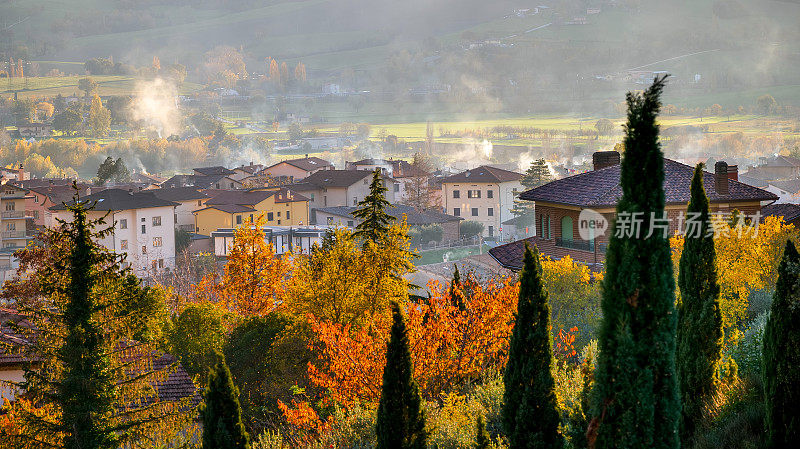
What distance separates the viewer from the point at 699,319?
13.2 m

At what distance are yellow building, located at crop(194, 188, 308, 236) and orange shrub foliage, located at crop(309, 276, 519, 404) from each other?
48589mm

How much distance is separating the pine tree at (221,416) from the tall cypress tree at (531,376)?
3.69m

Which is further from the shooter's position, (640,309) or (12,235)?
(12,235)

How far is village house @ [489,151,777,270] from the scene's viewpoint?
92.0 ft

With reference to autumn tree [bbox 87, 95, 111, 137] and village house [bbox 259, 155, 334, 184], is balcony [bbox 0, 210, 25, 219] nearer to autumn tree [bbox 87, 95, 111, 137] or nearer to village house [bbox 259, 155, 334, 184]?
village house [bbox 259, 155, 334, 184]

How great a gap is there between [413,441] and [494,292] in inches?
444

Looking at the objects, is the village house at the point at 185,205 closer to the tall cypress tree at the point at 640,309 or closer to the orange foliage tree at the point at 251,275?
the orange foliage tree at the point at 251,275

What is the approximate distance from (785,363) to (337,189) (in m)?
70.3

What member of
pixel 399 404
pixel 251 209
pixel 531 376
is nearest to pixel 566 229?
pixel 531 376

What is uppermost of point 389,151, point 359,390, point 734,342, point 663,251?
point 389,151

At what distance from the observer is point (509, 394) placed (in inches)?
459

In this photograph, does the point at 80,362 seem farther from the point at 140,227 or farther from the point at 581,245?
the point at 140,227

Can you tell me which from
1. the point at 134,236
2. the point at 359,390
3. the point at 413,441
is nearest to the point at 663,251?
the point at 413,441

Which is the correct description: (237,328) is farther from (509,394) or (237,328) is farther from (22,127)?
(22,127)
